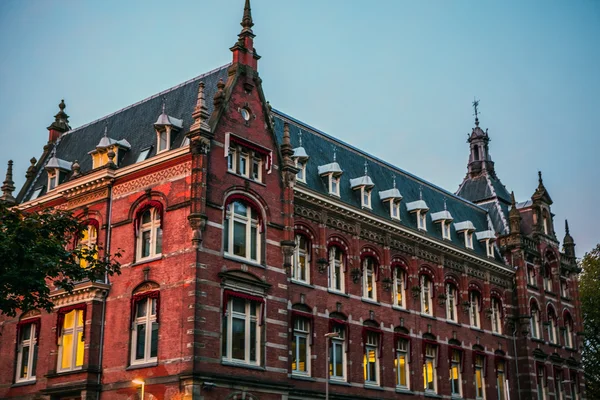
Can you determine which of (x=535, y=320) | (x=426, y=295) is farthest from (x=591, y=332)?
(x=426, y=295)

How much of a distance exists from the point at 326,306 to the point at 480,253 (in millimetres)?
18537

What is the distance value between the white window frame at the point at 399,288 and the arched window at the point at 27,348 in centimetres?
1943

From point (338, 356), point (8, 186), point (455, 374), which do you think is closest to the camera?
point (338, 356)

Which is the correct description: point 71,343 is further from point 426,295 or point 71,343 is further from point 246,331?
point 426,295

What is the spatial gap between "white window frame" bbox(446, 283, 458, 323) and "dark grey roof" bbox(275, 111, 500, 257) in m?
2.99

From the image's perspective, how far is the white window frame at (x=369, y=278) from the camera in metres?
44.4

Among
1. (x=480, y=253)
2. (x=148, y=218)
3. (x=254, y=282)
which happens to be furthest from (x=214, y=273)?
(x=480, y=253)

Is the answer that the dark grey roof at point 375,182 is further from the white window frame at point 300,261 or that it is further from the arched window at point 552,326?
the arched window at point 552,326

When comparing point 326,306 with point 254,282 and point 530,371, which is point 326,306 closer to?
point 254,282

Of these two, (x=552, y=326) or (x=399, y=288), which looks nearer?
(x=399, y=288)

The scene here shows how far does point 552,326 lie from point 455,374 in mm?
13935

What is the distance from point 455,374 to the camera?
4972 cm

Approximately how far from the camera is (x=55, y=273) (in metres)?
31.1

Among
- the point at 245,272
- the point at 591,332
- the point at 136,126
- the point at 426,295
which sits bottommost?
the point at 245,272
